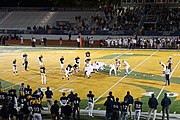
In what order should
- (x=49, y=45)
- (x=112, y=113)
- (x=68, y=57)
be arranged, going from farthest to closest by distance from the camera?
(x=49, y=45), (x=68, y=57), (x=112, y=113)

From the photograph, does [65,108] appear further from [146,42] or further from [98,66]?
[146,42]

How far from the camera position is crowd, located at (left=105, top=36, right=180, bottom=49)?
147 ft

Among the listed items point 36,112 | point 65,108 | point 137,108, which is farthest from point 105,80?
point 36,112

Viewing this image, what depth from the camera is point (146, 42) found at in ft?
150

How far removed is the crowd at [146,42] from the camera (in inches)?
1762

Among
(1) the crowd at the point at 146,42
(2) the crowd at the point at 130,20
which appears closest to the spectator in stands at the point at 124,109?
(1) the crowd at the point at 146,42

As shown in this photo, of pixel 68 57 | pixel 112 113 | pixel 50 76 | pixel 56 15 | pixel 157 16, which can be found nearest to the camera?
pixel 112 113

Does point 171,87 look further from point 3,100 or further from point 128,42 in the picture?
point 128,42

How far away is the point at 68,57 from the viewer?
1443 inches

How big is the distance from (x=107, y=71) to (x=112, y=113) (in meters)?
13.3

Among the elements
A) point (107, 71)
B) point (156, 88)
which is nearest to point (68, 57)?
point (107, 71)

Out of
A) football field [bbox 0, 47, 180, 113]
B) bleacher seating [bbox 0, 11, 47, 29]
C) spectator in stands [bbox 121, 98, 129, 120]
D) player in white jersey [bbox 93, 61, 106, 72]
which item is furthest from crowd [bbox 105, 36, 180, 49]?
spectator in stands [bbox 121, 98, 129, 120]

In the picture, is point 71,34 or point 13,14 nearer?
point 71,34

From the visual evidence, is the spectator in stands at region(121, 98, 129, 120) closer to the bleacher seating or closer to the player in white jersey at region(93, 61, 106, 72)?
the player in white jersey at region(93, 61, 106, 72)
